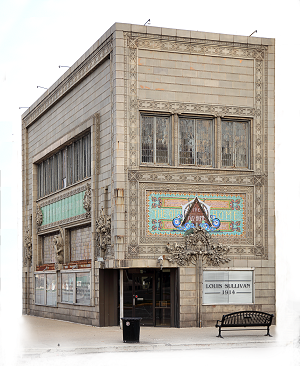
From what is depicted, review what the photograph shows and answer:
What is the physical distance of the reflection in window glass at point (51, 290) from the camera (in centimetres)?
3776

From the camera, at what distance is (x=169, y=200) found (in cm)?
2927

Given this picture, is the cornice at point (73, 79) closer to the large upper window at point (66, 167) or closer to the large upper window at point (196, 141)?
the large upper window at point (66, 167)

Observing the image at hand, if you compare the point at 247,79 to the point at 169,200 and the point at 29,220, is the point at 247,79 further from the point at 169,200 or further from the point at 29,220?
the point at 29,220

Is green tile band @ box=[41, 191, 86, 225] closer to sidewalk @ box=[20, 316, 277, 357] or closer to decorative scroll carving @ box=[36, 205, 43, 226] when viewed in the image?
decorative scroll carving @ box=[36, 205, 43, 226]

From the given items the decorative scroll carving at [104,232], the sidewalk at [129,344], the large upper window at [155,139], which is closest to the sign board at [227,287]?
the sidewalk at [129,344]

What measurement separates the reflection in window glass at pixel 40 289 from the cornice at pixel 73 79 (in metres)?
10.3

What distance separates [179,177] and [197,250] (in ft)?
11.0

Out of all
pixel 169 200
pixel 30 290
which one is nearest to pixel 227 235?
pixel 169 200

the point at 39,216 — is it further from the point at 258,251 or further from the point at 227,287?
the point at 258,251

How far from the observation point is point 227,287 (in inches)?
1157

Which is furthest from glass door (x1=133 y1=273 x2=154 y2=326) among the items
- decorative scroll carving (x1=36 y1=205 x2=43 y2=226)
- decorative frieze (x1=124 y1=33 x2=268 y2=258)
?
decorative scroll carving (x1=36 y1=205 x2=43 y2=226)


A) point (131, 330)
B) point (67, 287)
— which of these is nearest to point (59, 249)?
point (67, 287)

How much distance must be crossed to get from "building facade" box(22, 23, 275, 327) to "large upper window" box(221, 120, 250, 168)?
5 cm
